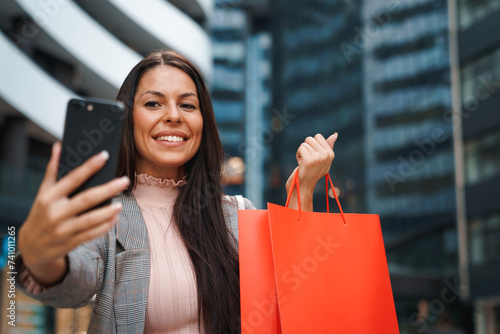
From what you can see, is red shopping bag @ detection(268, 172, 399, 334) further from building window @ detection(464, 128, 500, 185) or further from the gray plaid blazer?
building window @ detection(464, 128, 500, 185)

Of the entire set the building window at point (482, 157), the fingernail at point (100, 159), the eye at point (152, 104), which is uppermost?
the building window at point (482, 157)

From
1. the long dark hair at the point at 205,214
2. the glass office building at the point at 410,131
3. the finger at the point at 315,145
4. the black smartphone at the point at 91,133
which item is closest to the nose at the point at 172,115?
the long dark hair at the point at 205,214

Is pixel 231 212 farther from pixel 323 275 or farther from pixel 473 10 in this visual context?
pixel 473 10

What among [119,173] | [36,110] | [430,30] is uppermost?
[430,30]

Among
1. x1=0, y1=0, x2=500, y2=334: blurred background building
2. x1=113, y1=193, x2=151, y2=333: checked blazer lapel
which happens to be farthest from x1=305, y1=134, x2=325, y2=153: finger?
x1=0, y1=0, x2=500, y2=334: blurred background building

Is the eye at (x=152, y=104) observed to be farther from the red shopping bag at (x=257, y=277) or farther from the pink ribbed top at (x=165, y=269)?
the red shopping bag at (x=257, y=277)

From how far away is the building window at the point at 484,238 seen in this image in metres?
21.9

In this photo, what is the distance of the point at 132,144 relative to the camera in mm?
2262

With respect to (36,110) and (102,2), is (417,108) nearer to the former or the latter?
(102,2)

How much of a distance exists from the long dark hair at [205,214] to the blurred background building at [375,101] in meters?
11.5

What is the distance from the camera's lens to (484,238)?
22.8 metres

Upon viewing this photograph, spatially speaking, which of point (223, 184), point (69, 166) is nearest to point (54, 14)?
point (223, 184)

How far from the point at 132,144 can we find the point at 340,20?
35.4m

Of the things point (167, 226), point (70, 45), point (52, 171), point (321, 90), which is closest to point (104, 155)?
point (52, 171)
